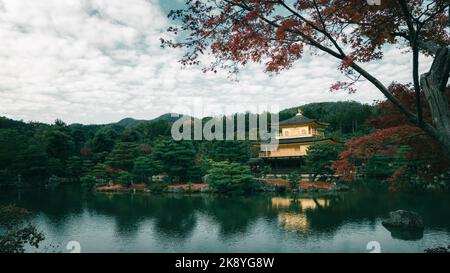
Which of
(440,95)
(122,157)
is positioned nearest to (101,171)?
(122,157)

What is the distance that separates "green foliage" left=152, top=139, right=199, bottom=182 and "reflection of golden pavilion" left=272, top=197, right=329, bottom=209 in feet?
32.2

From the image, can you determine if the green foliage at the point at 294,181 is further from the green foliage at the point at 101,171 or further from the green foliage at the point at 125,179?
the green foliage at the point at 101,171

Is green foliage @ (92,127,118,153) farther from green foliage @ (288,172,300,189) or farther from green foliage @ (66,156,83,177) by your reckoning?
green foliage @ (288,172,300,189)

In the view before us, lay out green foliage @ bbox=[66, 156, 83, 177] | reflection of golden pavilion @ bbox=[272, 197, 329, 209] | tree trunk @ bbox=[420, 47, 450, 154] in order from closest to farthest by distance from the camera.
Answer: tree trunk @ bbox=[420, 47, 450, 154], reflection of golden pavilion @ bbox=[272, 197, 329, 209], green foliage @ bbox=[66, 156, 83, 177]

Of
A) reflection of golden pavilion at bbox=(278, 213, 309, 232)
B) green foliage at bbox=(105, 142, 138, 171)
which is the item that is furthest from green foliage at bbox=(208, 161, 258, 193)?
green foliage at bbox=(105, 142, 138, 171)

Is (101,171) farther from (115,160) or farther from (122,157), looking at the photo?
(122,157)

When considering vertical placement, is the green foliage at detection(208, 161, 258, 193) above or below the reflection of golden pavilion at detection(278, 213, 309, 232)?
above

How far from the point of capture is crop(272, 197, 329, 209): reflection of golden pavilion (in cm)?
1746

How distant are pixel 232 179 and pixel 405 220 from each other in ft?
41.6

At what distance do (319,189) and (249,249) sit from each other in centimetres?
1481

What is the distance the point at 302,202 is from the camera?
1870 cm
